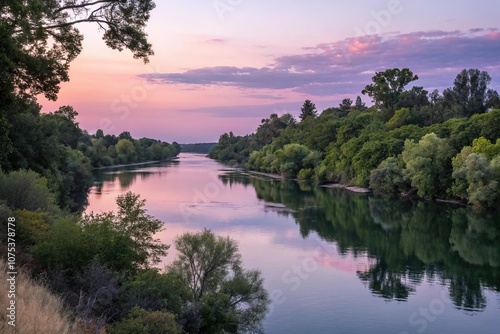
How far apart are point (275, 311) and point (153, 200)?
1493 inches

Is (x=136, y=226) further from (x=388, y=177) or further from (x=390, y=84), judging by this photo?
(x=390, y=84)

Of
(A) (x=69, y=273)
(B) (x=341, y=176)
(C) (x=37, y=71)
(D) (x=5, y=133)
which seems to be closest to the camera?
(D) (x=5, y=133)

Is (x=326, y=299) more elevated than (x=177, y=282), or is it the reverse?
(x=177, y=282)

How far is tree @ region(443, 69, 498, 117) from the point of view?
92.6 metres

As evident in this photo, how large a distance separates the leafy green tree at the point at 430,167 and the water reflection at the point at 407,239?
322 cm

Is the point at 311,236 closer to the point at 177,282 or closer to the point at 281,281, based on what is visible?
the point at 281,281

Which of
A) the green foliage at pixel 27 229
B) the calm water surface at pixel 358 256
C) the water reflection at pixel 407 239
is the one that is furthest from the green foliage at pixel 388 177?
the green foliage at pixel 27 229

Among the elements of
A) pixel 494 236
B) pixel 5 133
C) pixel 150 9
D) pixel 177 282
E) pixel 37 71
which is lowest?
pixel 494 236

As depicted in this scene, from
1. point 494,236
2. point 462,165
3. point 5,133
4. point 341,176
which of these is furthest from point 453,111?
point 5,133

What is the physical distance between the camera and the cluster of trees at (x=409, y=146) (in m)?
58.0

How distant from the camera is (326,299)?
79.9ft

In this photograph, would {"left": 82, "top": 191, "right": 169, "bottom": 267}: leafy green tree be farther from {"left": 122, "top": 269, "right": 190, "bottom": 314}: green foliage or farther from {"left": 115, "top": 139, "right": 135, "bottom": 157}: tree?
{"left": 115, "top": 139, "right": 135, "bottom": 157}: tree

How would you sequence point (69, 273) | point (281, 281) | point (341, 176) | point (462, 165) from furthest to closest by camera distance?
point (341, 176)
point (462, 165)
point (281, 281)
point (69, 273)

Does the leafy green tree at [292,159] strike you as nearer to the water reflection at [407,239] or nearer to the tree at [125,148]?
the water reflection at [407,239]
